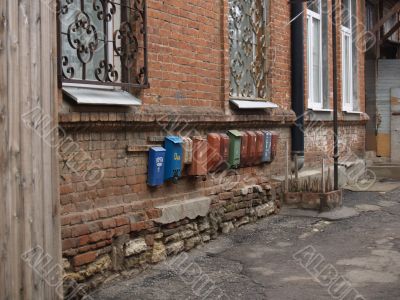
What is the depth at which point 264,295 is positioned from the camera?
496 centimetres

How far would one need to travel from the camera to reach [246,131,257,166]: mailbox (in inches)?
294

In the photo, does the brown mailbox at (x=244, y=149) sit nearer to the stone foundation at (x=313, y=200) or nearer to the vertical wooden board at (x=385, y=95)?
the stone foundation at (x=313, y=200)

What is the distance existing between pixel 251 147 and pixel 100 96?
2.80m

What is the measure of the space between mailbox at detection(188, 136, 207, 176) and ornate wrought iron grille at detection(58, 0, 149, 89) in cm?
103

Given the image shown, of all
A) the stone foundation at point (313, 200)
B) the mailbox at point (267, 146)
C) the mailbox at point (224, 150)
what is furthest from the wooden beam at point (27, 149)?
the stone foundation at point (313, 200)

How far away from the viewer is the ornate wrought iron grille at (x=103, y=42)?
16.3 ft

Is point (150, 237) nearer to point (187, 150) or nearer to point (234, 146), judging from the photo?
point (187, 150)

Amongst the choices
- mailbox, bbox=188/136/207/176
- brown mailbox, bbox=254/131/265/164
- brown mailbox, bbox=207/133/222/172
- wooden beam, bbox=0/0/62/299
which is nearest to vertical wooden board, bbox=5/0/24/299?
wooden beam, bbox=0/0/62/299

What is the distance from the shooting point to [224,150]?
6.90 metres

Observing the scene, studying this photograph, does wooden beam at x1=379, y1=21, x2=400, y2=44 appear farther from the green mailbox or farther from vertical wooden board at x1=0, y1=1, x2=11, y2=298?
vertical wooden board at x1=0, y1=1, x2=11, y2=298

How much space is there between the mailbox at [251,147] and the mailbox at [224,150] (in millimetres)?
541

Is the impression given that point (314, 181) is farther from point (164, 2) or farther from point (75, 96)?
point (75, 96)

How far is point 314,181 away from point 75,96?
15.4 feet

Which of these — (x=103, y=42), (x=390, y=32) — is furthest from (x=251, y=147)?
(x=390, y=32)
